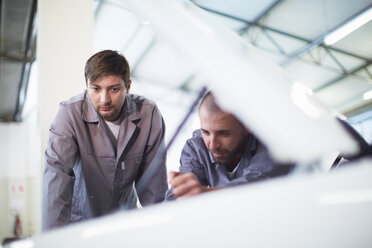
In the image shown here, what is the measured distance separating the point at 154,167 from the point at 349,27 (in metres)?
0.62

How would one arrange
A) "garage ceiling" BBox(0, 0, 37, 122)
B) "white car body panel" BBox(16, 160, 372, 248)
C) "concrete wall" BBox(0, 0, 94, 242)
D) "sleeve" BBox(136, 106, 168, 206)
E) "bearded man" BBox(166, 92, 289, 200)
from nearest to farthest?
"white car body panel" BBox(16, 160, 372, 248)
"bearded man" BBox(166, 92, 289, 200)
"sleeve" BBox(136, 106, 168, 206)
"concrete wall" BBox(0, 0, 94, 242)
"garage ceiling" BBox(0, 0, 37, 122)

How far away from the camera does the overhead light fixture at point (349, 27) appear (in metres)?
0.75

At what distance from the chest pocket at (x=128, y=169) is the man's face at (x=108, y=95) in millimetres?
124

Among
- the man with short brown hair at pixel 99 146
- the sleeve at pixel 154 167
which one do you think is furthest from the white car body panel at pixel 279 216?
the man with short brown hair at pixel 99 146

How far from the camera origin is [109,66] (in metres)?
0.79

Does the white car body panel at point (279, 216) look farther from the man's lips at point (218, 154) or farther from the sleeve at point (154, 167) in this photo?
the sleeve at point (154, 167)

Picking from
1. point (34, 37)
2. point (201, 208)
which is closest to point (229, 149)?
point (201, 208)

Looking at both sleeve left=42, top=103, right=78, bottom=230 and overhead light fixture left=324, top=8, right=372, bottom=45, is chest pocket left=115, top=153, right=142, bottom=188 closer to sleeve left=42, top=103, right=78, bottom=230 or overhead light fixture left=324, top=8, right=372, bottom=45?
sleeve left=42, top=103, right=78, bottom=230

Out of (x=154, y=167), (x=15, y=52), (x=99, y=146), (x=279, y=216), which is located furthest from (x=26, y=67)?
(x=279, y=216)

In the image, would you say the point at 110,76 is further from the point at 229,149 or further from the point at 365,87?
the point at 365,87

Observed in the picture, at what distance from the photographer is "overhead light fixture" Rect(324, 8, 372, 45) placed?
747 millimetres

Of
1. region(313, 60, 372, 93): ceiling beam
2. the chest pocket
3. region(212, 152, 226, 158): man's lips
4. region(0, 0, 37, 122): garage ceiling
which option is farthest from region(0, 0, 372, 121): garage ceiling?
region(0, 0, 37, 122): garage ceiling

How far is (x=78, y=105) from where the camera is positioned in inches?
36.6

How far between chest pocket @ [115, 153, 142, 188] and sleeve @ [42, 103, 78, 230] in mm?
135
